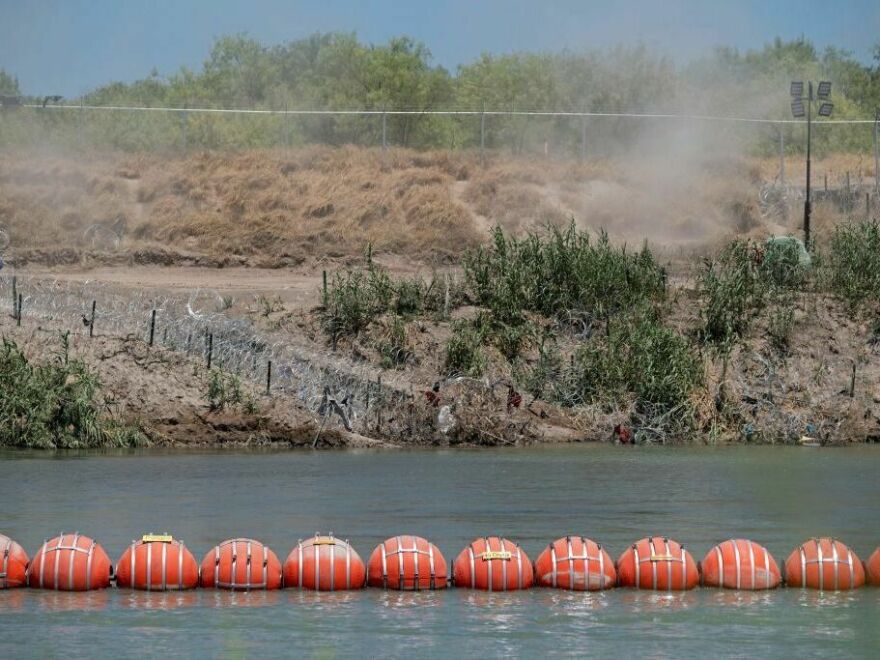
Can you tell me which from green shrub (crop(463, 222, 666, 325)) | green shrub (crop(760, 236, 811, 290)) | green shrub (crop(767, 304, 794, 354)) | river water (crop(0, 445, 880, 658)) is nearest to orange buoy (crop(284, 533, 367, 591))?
river water (crop(0, 445, 880, 658))

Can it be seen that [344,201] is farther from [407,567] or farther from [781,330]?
[407,567]

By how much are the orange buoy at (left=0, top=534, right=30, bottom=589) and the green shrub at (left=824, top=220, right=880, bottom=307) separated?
28.4 metres

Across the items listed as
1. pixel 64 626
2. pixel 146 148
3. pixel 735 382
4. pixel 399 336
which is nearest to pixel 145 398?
pixel 399 336

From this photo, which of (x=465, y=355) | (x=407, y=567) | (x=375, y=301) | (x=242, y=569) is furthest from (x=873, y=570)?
(x=375, y=301)

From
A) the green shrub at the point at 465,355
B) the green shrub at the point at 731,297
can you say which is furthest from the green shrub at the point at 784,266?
the green shrub at the point at 465,355

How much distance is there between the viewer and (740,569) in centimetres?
2341

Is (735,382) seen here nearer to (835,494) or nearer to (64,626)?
(835,494)

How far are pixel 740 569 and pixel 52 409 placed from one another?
18276mm

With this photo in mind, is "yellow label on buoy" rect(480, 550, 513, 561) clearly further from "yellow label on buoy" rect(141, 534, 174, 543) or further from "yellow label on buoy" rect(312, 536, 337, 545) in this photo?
"yellow label on buoy" rect(141, 534, 174, 543)

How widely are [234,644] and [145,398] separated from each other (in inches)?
740

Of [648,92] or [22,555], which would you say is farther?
[648,92]

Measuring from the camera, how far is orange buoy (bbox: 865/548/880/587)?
2370 cm

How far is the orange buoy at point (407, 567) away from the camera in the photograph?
2322cm

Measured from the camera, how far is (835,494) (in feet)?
104
